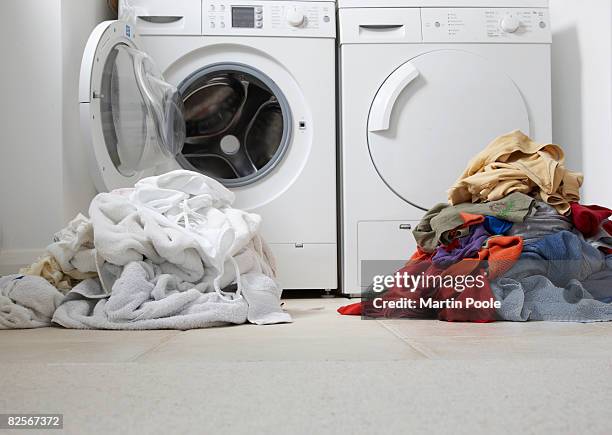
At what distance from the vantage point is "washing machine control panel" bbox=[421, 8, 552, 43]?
2604mm

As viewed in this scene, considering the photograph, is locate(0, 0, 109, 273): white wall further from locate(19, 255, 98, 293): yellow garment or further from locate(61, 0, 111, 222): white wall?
locate(19, 255, 98, 293): yellow garment

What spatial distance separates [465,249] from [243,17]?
1.32 metres

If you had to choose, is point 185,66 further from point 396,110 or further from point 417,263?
point 417,263

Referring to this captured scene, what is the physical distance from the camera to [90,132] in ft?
6.56

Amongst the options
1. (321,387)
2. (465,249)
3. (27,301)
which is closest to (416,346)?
(321,387)

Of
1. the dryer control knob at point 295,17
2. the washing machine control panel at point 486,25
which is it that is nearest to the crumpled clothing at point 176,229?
the dryer control knob at point 295,17

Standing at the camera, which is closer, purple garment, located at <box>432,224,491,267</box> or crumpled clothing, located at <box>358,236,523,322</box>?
crumpled clothing, located at <box>358,236,523,322</box>

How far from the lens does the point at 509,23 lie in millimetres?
2611

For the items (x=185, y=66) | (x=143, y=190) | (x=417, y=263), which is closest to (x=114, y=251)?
(x=143, y=190)

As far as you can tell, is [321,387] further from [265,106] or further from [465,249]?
[265,106]

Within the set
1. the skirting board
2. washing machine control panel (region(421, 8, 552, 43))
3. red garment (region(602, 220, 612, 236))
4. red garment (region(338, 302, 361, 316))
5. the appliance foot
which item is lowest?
the appliance foot

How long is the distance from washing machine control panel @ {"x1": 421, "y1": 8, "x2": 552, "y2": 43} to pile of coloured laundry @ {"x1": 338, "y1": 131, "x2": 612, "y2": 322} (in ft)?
3.02

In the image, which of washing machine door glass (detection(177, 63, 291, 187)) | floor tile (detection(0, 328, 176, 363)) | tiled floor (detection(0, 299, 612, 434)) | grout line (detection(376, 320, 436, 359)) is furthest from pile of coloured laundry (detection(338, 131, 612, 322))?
washing machine door glass (detection(177, 63, 291, 187))

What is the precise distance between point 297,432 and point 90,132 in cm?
144
